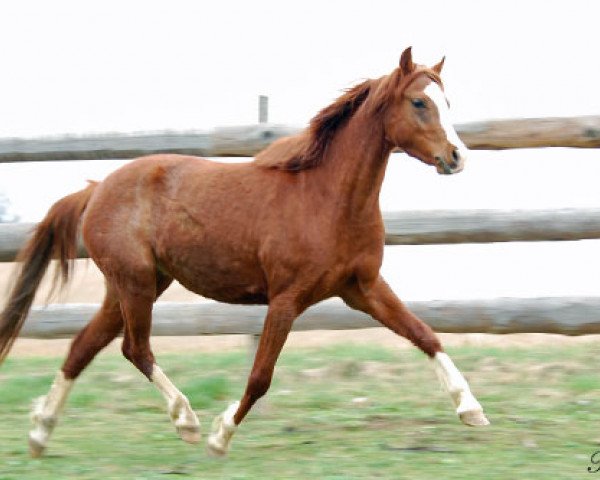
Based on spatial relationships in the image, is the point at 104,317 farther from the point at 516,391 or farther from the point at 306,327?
the point at 516,391

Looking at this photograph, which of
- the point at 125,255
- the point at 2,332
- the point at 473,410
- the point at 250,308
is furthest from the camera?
the point at 250,308

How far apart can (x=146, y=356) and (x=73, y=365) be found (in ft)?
1.24

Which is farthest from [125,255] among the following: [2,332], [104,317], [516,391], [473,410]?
[516,391]

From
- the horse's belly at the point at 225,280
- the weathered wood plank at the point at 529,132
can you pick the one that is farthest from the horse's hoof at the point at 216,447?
the weathered wood plank at the point at 529,132

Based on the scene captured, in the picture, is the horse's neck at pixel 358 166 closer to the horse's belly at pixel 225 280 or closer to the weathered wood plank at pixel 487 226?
the horse's belly at pixel 225 280

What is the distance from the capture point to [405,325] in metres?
5.18

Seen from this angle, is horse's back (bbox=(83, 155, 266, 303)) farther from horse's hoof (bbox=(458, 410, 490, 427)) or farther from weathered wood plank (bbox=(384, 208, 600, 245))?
weathered wood plank (bbox=(384, 208, 600, 245))

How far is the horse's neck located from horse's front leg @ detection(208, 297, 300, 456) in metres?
0.52

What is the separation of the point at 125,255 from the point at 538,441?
2.18 metres

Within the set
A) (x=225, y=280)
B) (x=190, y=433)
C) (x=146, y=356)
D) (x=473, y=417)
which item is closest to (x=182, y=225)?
(x=225, y=280)

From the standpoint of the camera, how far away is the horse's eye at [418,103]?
488 cm

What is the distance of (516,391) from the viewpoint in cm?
657

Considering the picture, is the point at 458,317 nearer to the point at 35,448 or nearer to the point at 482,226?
the point at 482,226

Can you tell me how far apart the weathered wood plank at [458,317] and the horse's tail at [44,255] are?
110cm
